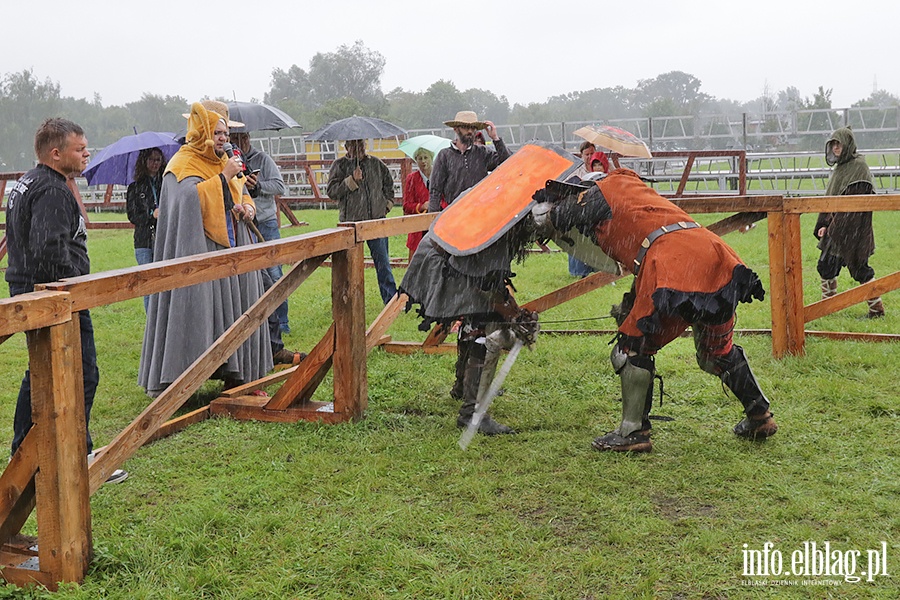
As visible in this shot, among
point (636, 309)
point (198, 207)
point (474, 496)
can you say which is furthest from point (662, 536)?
point (198, 207)

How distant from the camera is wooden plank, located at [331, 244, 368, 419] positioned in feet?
17.4

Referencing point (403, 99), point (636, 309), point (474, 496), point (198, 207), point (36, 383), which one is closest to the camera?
point (36, 383)

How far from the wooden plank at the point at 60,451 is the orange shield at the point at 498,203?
2.03 meters

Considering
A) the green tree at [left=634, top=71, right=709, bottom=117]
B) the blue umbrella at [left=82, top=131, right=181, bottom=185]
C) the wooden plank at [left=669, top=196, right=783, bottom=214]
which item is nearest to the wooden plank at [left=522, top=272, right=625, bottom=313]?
A: the wooden plank at [left=669, top=196, right=783, bottom=214]

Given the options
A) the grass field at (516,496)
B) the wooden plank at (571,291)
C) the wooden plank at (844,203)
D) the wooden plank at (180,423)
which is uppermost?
the wooden plank at (844,203)

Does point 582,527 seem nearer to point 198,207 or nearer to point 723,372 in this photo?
point 723,372

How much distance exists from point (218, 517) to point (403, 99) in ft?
284

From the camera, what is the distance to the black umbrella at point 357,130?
30.7ft

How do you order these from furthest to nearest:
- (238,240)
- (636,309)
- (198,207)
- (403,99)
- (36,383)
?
1. (403,99)
2. (238,240)
3. (198,207)
4. (636,309)
5. (36,383)

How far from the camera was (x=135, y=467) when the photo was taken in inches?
186

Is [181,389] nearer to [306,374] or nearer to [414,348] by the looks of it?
[306,374]

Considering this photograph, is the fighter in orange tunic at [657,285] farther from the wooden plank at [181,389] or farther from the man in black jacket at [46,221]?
the man in black jacket at [46,221]

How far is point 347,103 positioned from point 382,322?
167 feet

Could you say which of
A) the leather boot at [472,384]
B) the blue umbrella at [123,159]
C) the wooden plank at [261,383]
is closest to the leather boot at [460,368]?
the leather boot at [472,384]
